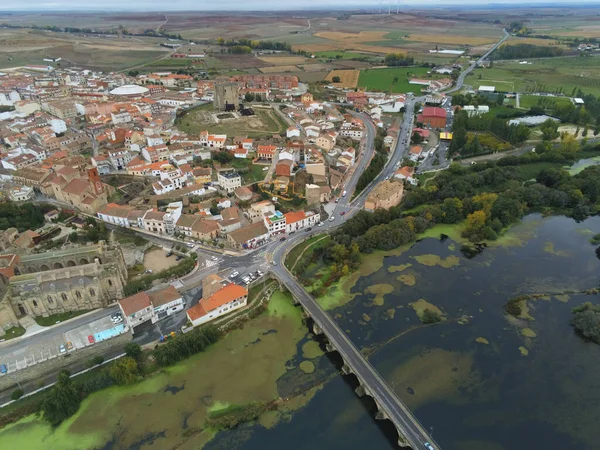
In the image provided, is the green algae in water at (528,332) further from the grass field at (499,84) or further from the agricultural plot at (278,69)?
the agricultural plot at (278,69)

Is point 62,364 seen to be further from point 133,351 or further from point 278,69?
point 278,69

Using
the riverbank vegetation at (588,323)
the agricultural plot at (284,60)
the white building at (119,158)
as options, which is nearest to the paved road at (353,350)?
the riverbank vegetation at (588,323)

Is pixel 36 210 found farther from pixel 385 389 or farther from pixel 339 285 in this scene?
pixel 385 389

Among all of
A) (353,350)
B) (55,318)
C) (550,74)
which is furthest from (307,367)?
(550,74)

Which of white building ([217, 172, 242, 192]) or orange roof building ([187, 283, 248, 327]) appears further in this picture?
white building ([217, 172, 242, 192])

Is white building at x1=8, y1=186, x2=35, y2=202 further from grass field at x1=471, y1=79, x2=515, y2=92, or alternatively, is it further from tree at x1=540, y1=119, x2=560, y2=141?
grass field at x1=471, y1=79, x2=515, y2=92

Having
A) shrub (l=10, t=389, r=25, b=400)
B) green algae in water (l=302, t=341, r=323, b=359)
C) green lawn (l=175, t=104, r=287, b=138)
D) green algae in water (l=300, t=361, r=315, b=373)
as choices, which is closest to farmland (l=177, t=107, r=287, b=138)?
green lawn (l=175, t=104, r=287, b=138)
